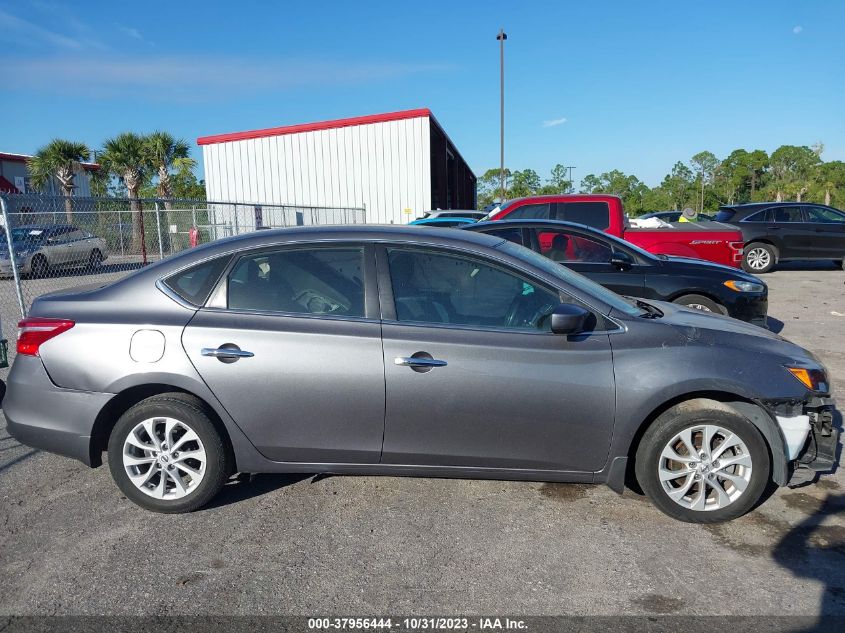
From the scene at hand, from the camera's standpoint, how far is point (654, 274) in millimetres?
6914

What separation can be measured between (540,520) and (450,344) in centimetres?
112

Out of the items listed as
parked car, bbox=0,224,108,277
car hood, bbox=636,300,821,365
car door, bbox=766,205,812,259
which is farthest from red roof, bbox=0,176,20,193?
car hood, bbox=636,300,821,365

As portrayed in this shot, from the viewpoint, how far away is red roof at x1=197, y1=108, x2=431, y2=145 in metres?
24.9

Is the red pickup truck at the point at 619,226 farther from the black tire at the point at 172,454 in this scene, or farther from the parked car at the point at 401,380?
the black tire at the point at 172,454

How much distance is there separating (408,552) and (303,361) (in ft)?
3.73

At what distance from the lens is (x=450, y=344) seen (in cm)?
335

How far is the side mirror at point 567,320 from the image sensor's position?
3.23 meters

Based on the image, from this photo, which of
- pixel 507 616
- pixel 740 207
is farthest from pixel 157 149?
pixel 507 616

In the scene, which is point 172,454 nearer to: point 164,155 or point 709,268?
point 709,268

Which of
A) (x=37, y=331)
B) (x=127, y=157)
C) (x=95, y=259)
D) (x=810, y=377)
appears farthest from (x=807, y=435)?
(x=127, y=157)

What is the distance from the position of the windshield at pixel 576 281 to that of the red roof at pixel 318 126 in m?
22.1

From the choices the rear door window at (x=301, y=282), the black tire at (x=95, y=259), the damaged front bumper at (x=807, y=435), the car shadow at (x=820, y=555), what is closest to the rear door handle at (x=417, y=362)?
the rear door window at (x=301, y=282)

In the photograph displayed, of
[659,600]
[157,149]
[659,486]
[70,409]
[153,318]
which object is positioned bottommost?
[659,600]

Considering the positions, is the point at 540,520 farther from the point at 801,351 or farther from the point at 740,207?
the point at 740,207
